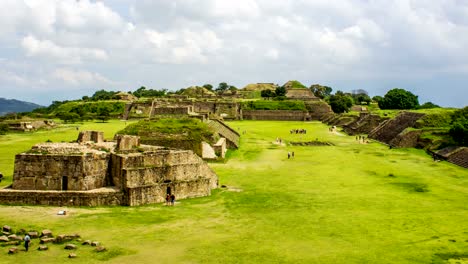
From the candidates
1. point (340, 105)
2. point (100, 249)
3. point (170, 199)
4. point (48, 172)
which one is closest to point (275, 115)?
point (340, 105)

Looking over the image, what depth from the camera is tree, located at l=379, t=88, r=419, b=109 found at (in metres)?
87.4

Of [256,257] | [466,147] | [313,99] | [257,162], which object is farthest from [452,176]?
[313,99]

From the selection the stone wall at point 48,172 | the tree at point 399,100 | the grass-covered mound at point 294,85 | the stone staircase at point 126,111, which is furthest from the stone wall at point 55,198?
the grass-covered mound at point 294,85

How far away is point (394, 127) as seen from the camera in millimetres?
55312

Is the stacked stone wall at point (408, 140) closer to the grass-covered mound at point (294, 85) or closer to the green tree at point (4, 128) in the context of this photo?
the green tree at point (4, 128)

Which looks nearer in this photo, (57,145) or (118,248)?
(118,248)

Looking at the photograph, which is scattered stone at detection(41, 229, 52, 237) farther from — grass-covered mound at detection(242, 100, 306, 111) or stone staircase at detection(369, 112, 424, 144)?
grass-covered mound at detection(242, 100, 306, 111)

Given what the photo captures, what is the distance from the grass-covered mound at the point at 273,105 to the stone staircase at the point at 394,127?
38.0 meters

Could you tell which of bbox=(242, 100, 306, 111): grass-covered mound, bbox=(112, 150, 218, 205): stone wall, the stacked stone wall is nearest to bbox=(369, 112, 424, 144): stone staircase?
the stacked stone wall

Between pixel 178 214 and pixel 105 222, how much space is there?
10.8ft

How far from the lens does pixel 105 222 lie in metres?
18.1

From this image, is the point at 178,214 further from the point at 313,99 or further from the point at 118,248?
the point at 313,99

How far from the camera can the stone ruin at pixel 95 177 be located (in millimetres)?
20719

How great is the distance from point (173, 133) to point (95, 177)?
15241 mm
